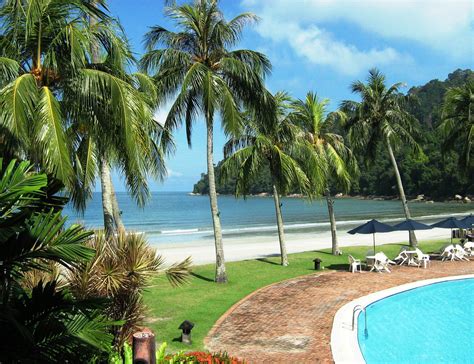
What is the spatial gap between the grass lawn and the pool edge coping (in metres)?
2.99

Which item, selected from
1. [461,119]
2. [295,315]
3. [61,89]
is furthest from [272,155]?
[461,119]

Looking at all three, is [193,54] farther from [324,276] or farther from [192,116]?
[324,276]

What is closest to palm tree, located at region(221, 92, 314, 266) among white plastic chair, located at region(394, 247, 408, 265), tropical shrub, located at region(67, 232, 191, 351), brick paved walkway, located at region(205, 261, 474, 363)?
brick paved walkway, located at region(205, 261, 474, 363)

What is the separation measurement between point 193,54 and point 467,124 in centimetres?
1936

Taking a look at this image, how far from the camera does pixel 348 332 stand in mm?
10281

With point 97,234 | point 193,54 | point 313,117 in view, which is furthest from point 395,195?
point 97,234

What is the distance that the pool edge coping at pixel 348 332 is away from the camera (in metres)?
8.82

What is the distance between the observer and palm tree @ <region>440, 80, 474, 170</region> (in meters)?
26.7

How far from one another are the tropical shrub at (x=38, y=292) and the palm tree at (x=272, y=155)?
13.9 m

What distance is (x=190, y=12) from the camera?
1546cm

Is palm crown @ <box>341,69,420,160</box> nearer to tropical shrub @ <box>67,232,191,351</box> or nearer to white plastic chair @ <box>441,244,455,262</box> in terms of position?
white plastic chair @ <box>441,244,455,262</box>

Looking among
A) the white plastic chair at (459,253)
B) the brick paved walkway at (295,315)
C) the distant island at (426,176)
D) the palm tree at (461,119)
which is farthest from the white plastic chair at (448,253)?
the distant island at (426,176)

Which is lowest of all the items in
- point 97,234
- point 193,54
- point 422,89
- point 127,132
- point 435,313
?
point 435,313

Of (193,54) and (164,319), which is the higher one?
(193,54)
